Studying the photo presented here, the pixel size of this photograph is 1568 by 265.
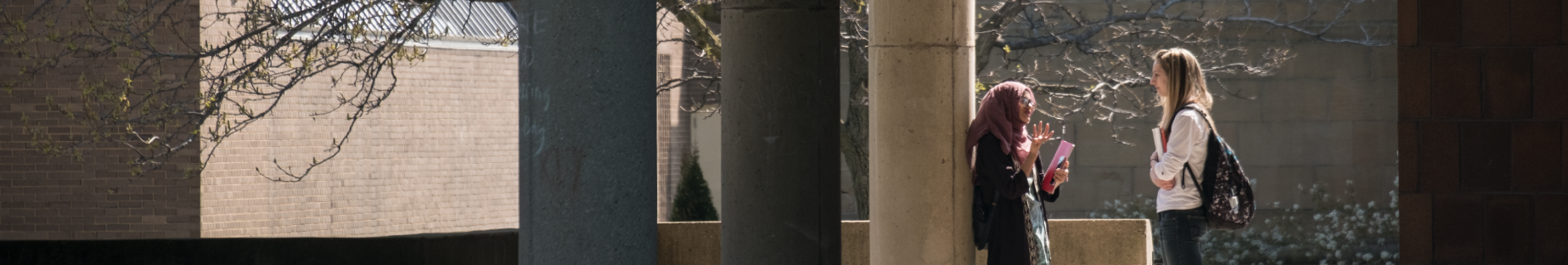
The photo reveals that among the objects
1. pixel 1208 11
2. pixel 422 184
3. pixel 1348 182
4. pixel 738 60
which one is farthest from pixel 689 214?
pixel 738 60

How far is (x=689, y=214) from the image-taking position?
13.9 metres

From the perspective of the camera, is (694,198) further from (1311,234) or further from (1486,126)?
(1486,126)

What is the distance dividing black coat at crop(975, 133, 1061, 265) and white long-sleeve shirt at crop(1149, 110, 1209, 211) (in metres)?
0.58

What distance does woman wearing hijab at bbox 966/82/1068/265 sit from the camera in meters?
5.61

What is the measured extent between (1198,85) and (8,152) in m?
10.4

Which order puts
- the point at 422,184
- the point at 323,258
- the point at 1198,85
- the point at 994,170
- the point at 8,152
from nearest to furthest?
the point at 1198,85 → the point at 994,170 → the point at 323,258 → the point at 8,152 → the point at 422,184

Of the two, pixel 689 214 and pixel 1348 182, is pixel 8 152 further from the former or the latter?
pixel 1348 182

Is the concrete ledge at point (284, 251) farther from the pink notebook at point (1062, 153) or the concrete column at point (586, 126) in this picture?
the concrete column at point (586, 126)

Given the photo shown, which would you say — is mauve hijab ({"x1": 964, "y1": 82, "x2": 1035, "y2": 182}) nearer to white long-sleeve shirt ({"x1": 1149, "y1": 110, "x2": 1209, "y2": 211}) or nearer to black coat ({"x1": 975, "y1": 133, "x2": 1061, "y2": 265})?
black coat ({"x1": 975, "y1": 133, "x2": 1061, "y2": 265})

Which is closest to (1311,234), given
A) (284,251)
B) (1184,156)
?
(1184,156)

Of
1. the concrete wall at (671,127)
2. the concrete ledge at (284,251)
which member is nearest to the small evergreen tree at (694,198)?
the concrete wall at (671,127)

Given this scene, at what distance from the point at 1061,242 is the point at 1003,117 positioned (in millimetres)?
1816

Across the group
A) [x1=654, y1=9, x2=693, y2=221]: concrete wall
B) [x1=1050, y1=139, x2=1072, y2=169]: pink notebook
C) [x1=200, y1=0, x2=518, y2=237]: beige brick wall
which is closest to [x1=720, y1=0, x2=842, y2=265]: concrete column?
[x1=1050, y1=139, x2=1072, y2=169]: pink notebook

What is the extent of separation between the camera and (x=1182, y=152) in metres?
5.27
